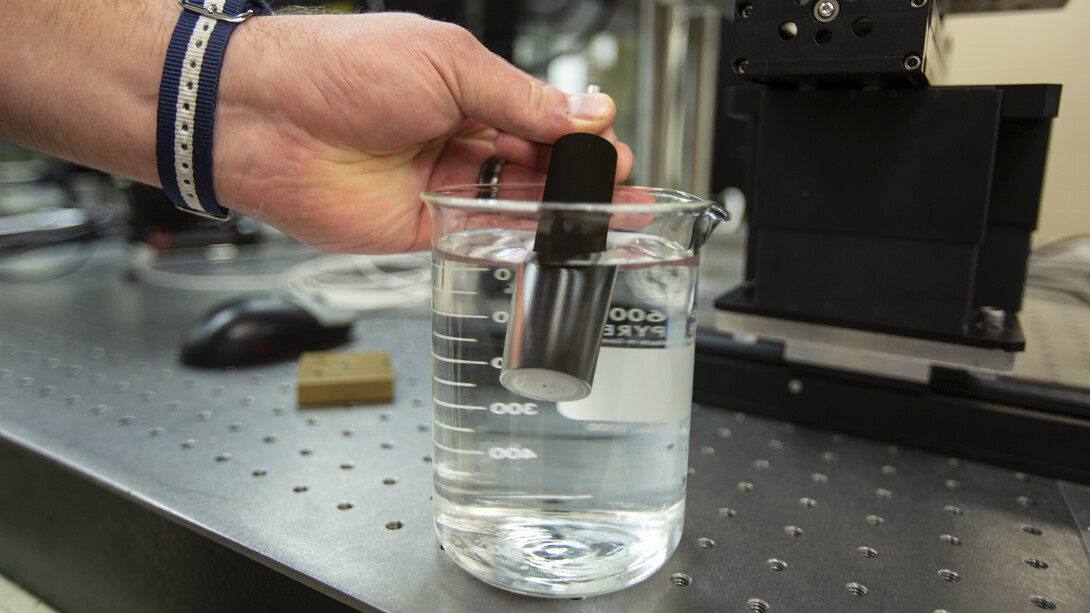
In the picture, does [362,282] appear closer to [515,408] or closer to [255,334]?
[255,334]

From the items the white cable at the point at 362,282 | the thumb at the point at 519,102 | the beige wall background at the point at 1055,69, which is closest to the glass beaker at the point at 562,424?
the thumb at the point at 519,102

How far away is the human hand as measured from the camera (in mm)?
517

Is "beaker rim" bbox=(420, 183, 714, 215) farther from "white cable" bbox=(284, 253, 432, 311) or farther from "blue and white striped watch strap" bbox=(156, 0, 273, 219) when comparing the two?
"white cable" bbox=(284, 253, 432, 311)

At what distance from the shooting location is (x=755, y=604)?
40 centimetres

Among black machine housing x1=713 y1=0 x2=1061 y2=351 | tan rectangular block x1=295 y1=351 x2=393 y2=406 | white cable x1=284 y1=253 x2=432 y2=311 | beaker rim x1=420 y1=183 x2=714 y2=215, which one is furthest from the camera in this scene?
white cable x1=284 y1=253 x2=432 y2=311

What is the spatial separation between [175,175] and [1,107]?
5.9 inches

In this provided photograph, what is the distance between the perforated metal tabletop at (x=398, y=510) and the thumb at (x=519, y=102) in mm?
289

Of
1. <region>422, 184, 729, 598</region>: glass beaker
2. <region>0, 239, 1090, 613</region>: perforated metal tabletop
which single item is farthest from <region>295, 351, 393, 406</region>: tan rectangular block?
<region>422, 184, 729, 598</region>: glass beaker

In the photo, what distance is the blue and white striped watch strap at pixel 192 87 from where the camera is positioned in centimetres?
53

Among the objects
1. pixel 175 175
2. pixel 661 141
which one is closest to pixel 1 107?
pixel 175 175

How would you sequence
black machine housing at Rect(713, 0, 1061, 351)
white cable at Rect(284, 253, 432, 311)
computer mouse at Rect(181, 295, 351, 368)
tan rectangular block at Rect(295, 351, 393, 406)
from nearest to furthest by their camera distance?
black machine housing at Rect(713, 0, 1061, 351)
tan rectangular block at Rect(295, 351, 393, 406)
computer mouse at Rect(181, 295, 351, 368)
white cable at Rect(284, 253, 432, 311)

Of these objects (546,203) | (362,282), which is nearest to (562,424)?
(546,203)

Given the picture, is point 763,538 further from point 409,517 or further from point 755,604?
point 409,517

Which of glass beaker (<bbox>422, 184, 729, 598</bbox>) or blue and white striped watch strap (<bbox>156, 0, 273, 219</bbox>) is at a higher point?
blue and white striped watch strap (<bbox>156, 0, 273, 219</bbox>)
